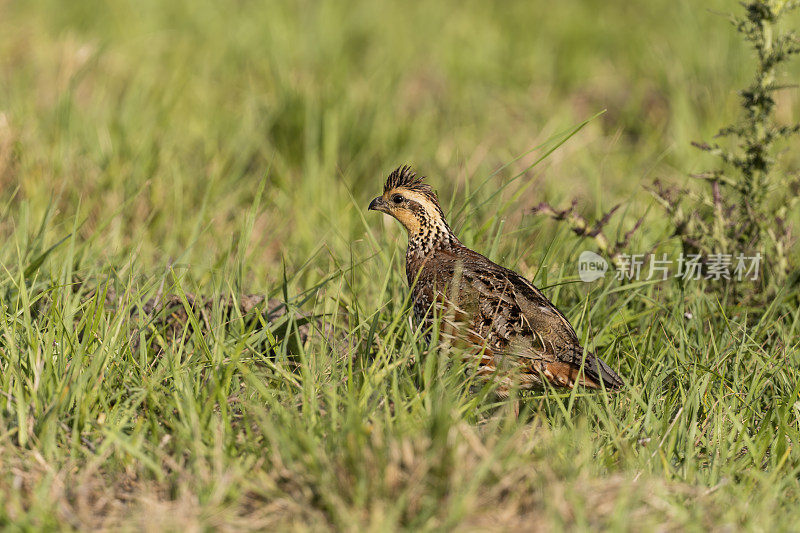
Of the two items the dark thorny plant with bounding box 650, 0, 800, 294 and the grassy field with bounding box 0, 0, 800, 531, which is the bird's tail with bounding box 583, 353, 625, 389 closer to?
the grassy field with bounding box 0, 0, 800, 531

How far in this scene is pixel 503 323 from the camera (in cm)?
423

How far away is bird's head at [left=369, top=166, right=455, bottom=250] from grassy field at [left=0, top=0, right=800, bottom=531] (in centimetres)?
21

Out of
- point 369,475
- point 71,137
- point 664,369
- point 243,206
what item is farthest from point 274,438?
point 71,137

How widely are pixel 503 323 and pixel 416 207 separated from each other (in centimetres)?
89

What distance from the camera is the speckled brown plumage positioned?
412 centimetres

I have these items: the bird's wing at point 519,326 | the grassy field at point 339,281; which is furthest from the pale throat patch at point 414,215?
the bird's wing at point 519,326

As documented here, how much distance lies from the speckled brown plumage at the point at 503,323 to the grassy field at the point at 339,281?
6.0 inches

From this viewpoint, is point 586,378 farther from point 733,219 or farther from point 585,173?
point 585,173

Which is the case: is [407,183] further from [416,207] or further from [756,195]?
[756,195]

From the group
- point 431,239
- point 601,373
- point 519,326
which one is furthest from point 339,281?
point 601,373

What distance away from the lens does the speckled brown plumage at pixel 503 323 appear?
412 cm

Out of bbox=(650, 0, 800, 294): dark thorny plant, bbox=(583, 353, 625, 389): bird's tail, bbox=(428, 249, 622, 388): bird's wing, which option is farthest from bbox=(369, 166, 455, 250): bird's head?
bbox=(650, 0, 800, 294): dark thorny plant

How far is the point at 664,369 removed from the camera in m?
4.11

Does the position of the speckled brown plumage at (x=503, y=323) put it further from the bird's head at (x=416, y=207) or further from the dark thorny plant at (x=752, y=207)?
the dark thorny plant at (x=752, y=207)
